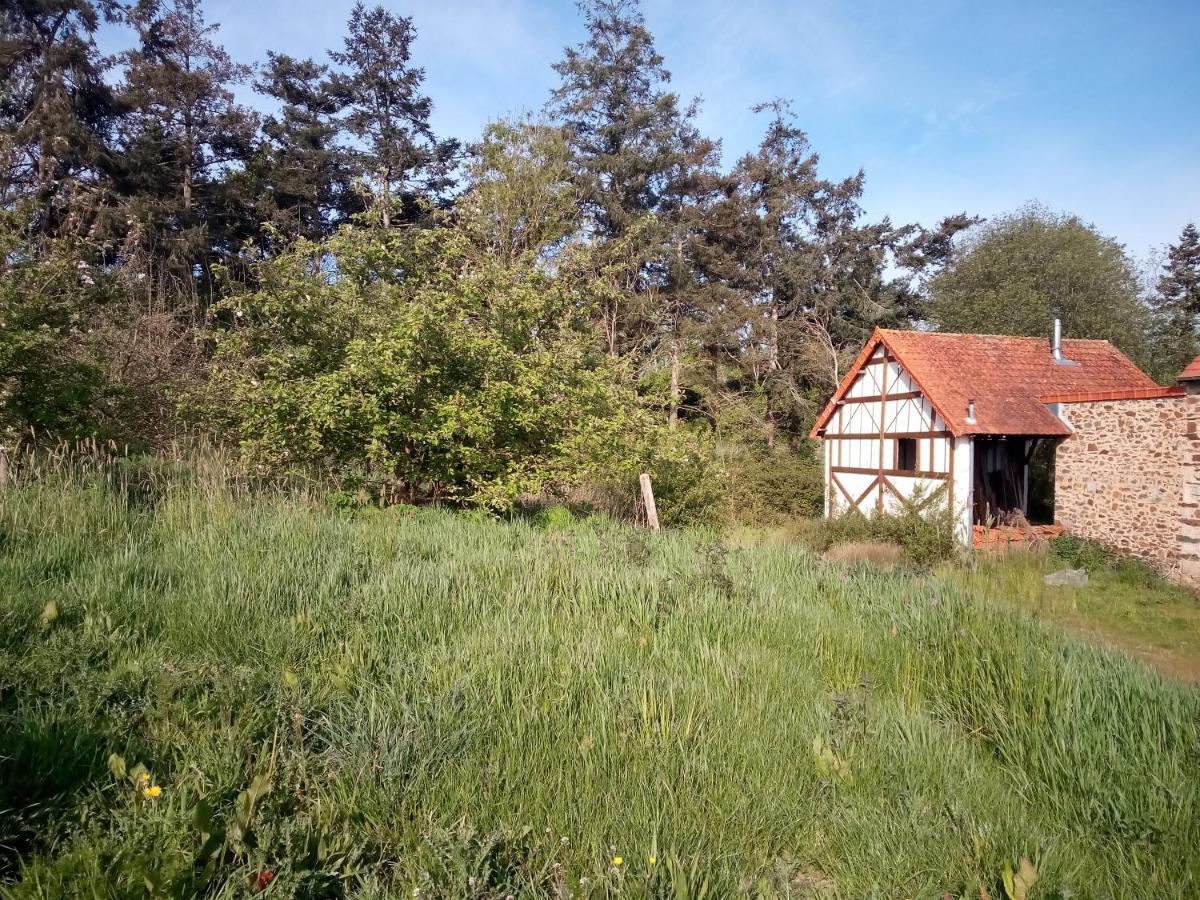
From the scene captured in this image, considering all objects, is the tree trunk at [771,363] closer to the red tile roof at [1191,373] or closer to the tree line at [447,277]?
the tree line at [447,277]

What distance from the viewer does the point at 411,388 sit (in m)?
8.39

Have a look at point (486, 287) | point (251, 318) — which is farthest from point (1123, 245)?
point (251, 318)

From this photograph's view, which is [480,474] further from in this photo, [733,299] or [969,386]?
[733,299]

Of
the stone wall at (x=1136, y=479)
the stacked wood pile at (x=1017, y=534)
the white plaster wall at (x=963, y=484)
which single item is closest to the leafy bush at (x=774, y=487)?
the white plaster wall at (x=963, y=484)

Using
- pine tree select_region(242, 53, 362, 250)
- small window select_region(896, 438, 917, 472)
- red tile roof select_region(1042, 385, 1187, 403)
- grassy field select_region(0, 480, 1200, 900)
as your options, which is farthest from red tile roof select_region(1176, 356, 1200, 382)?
pine tree select_region(242, 53, 362, 250)

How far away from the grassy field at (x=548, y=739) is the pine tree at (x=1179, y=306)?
3172 cm

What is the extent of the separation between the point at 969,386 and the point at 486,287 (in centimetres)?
→ 1202

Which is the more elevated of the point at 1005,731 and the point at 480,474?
the point at 480,474

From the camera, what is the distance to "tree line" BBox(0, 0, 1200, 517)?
28.0 feet

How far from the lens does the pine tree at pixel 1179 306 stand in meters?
29.1

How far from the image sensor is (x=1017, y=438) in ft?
53.6

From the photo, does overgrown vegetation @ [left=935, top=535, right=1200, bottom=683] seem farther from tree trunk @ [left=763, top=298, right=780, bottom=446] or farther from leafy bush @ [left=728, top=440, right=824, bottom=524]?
tree trunk @ [left=763, top=298, right=780, bottom=446]

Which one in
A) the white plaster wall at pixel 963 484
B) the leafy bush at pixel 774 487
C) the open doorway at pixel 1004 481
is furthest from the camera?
the leafy bush at pixel 774 487

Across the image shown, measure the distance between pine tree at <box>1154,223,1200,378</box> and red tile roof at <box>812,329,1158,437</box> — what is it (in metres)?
13.2
